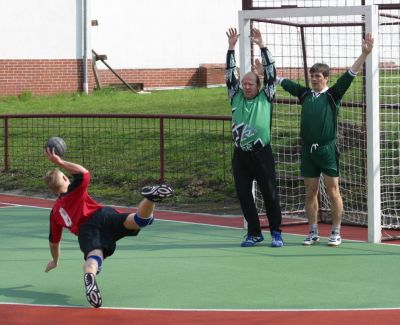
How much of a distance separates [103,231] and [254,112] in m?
3.00

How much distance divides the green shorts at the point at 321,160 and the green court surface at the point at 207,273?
2.76ft

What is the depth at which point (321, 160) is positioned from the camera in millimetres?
12266

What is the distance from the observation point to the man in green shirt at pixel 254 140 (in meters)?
12.3

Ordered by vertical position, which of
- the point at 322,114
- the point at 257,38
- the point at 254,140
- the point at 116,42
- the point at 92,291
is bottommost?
the point at 92,291

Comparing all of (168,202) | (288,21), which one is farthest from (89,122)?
(288,21)

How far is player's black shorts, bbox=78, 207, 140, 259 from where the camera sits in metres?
9.81

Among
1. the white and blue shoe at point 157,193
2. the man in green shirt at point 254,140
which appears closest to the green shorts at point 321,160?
the man in green shirt at point 254,140

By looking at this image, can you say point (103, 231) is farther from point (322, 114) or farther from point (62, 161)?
point (322, 114)

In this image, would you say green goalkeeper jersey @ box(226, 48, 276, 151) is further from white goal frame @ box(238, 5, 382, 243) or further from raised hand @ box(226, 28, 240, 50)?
white goal frame @ box(238, 5, 382, 243)

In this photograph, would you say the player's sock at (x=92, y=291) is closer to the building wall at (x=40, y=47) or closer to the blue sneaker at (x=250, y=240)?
the blue sneaker at (x=250, y=240)

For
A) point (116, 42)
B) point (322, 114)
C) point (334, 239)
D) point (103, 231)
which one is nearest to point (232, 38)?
point (322, 114)

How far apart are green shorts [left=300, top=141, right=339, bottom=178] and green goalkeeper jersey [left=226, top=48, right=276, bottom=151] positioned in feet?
1.60

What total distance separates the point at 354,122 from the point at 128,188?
4618 millimetres

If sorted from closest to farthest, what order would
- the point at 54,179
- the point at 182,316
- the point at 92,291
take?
the point at 182,316, the point at 92,291, the point at 54,179
